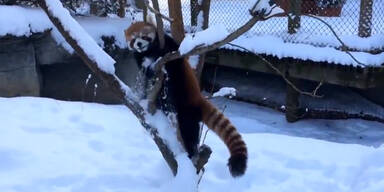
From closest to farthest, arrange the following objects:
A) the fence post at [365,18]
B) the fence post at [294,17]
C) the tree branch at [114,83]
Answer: the tree branch at [114,83]
the fence post at [365,18]
the fence post at [294,17]

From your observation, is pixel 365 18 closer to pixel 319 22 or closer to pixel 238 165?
pixel 319 22

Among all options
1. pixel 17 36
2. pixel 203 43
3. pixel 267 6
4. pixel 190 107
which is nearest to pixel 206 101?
pixel 190 107

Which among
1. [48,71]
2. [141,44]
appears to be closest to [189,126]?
[141,44]

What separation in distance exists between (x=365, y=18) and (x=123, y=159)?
2.69m

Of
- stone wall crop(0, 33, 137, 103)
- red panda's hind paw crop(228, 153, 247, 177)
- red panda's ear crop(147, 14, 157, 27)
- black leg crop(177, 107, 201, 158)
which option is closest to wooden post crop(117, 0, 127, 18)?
stone wall crop(0, 33, 137, 103)

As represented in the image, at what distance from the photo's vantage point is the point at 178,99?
9.87 ft

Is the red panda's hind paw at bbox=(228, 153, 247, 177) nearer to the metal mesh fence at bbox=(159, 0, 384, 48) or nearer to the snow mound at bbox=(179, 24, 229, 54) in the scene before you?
the snow mound at bbox=(179, 24, 229, 54)

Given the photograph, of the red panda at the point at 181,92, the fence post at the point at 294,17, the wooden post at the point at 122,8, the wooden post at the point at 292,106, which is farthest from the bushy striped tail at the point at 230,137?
→ the wooden post at the point at 122,8

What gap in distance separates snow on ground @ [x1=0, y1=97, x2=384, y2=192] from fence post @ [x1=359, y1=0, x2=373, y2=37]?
1.51 metres

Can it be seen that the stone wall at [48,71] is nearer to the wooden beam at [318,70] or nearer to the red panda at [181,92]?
the wooden beam at [318,70]

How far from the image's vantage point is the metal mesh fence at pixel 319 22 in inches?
192

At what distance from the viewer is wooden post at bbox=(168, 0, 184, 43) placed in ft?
10.2

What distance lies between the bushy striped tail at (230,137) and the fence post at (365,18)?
2.36 meters

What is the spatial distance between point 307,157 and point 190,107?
93 cm
